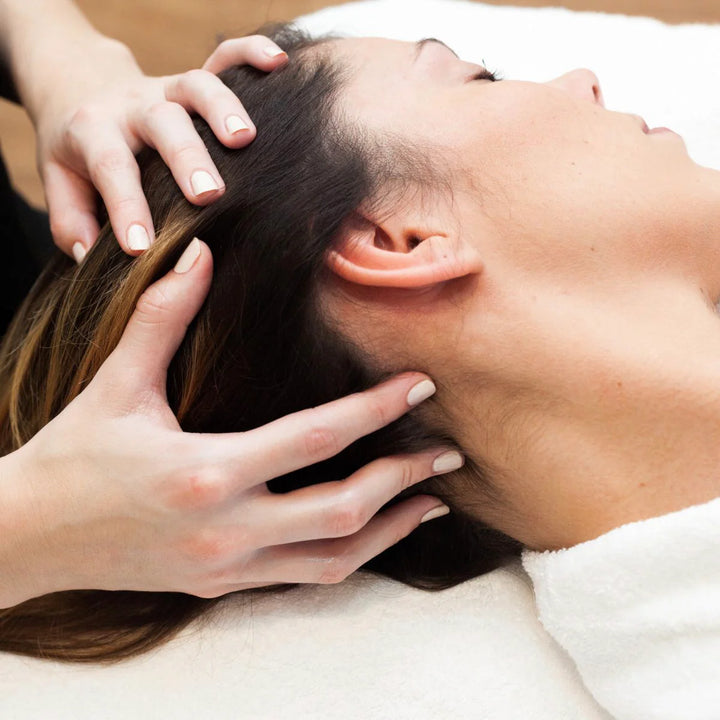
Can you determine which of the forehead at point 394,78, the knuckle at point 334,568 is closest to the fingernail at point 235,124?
the forehead at point 394,78

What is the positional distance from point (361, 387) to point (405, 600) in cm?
26

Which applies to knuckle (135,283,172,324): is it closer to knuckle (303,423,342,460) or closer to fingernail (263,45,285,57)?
knuckle (303,423,342,460)

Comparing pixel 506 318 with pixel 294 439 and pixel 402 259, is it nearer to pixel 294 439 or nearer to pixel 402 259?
pixel 402 259

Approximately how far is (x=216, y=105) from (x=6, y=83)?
2.08ft

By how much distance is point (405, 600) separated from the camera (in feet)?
3.06

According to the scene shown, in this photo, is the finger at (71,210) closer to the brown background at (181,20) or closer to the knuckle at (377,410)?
the knuckle at (377,410)

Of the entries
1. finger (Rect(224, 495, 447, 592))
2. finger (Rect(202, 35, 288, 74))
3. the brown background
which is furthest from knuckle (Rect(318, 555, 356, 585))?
the brown background

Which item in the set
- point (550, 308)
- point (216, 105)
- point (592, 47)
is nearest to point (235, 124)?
point (216, 105)

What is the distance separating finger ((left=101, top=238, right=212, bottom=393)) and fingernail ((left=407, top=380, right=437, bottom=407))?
229 mm

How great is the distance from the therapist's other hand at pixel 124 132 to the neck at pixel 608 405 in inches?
13.7

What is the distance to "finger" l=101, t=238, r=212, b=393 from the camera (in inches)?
31.4

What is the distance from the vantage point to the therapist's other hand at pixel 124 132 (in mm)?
844

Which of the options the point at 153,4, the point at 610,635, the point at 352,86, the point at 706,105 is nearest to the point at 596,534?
the point at 610,635

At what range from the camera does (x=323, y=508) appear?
769 mm
